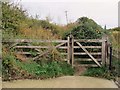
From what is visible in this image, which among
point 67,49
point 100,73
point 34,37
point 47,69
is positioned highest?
point 34,37

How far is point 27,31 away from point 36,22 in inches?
89.2

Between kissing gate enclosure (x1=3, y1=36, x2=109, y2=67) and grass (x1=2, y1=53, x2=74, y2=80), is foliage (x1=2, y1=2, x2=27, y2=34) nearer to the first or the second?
kissing gate enclosure (x1=3, y1=36, x2=109, y2=67)

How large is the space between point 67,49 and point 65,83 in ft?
8.43

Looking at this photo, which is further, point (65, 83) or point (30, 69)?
point (30, 69)

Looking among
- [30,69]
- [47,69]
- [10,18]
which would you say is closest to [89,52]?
[47,69]

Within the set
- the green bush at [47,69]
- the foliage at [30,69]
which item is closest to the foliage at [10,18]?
the foliage at [30,69]

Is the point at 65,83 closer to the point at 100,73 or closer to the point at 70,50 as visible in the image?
the point at 100,73

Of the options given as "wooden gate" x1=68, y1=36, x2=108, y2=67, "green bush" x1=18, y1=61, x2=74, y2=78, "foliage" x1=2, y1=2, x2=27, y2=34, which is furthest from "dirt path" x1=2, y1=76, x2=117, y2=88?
→ "foliage" x1=2, y1=2, x2=27, y2=34

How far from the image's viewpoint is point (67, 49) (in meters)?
12.2

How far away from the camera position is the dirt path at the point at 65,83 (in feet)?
30.9

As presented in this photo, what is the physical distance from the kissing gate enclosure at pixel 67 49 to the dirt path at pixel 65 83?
1.47m

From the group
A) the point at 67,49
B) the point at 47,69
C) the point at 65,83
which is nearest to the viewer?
the point at 65,83

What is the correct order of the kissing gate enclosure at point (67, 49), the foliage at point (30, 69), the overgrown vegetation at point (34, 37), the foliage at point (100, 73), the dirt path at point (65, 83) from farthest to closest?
the kissing gate enclosure at point (67, 49), the foliage at point (100, 73), the overgrown vegetation at point (34, 37), the foliage at point (30, 69), the dirt path at point (65, 83)

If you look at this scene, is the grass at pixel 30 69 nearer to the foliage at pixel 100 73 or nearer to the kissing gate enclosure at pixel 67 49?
the kissing gate enclosure at pixel 67 49
